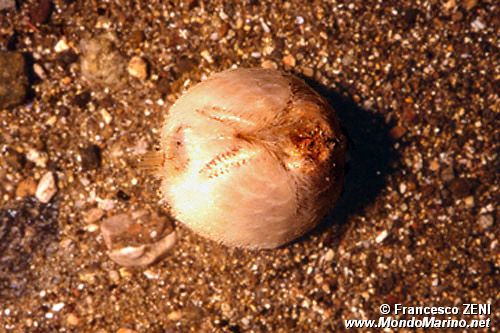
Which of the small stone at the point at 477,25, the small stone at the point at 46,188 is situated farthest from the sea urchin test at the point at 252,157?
the small stone at the point at 477,25

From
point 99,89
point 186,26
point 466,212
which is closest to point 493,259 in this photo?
point 466,212

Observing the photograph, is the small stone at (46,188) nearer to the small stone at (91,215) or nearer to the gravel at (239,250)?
the gravel at (239,250)

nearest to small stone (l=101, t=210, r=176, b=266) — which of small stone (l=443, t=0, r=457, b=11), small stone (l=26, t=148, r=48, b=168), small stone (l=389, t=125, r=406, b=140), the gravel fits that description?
the gravel

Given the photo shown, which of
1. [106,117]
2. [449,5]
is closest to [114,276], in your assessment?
[106,117]

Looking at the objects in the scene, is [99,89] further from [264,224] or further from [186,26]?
[264,224]

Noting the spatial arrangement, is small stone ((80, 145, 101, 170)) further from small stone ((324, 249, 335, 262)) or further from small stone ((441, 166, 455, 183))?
small stone ((441, 166, 455, 183))
